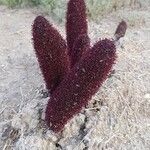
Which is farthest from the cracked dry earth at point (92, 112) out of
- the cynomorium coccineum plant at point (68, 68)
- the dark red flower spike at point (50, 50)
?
the dark red flower spike at point (50, 50)

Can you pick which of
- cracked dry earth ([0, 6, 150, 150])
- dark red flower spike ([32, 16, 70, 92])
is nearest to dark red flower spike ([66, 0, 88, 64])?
dark red flower spike ([32, 16, 70, 92])

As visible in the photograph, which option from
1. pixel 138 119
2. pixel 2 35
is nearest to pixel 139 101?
pixel 138 119

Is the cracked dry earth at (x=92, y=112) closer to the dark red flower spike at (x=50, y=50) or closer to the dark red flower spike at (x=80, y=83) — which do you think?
the dark red flower spike at (x=80, y=83)

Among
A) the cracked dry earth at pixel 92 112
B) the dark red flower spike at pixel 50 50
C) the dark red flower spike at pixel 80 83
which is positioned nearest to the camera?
the dark red flower spike at pixel 80 83

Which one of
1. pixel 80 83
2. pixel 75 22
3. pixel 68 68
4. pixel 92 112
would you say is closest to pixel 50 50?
pixel 68 68

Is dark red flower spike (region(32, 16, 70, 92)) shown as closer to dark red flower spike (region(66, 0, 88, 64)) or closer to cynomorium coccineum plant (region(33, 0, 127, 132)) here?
cynomorium coccineum plant (region(33, 0, 127, 132))

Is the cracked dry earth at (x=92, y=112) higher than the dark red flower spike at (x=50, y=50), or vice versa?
the dark red flower spike at (x=50, y=50)

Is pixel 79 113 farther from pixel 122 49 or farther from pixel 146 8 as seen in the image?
pixel 146 8
